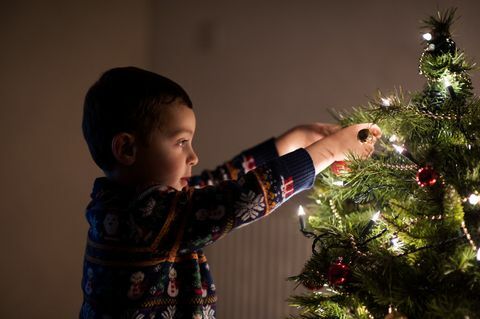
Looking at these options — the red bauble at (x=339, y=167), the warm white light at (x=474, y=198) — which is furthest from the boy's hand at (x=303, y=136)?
the warm white light at (x=474, y=198)

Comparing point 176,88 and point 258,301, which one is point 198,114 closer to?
point 258,301

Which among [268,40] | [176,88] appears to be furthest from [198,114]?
[176,88]

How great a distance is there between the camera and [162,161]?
2.45 feet

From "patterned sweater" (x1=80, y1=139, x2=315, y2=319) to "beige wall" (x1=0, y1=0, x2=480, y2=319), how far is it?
792 millimetres

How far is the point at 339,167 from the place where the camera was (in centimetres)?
74

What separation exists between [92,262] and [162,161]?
204 mm

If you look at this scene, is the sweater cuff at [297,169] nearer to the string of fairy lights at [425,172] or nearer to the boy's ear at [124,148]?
the string of fairy lights at [425,172]

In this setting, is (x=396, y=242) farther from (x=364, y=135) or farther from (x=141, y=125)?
(x=141, y=125)

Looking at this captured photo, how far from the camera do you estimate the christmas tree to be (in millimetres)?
548

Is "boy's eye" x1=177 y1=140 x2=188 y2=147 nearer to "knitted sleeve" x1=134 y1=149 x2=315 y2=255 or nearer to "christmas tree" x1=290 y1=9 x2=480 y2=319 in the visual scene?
"knitted sleeve" x1=134 y1=149 x2=315 y2=255

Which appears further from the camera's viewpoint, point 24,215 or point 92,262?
point 24,215

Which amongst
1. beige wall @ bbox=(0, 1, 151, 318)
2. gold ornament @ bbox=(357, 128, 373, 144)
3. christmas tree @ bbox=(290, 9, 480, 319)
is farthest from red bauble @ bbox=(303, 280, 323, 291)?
beige wall @ bbox=(0, 1, 151, 318)

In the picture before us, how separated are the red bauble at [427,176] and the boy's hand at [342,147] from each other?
149mm

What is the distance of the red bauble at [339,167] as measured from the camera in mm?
707
